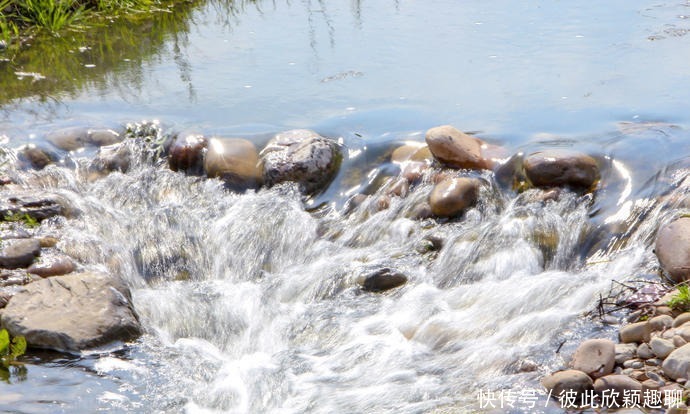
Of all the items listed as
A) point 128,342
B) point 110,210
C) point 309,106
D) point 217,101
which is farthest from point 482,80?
point 128,342

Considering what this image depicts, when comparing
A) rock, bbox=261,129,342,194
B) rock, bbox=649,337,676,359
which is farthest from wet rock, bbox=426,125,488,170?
rock, bbox=649,337,676,359

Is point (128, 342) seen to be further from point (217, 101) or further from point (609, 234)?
point (217, 101)

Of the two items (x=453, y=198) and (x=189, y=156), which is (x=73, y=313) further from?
(x=453, y=198)

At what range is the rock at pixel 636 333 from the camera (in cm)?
379

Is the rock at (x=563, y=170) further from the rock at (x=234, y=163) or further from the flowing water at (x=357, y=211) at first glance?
the rock at (x=234, y=163)

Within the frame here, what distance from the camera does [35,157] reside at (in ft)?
21.4

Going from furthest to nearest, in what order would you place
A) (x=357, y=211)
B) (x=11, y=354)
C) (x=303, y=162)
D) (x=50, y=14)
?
(x=50, y=14)
(x=303, y=162)
(x=357, y=211)
(x=11, y=354)

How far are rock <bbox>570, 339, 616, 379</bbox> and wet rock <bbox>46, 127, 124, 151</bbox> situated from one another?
14.0 feet

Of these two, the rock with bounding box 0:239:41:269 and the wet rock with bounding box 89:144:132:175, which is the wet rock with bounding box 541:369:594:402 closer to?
the rock with bounding box 0:239:41:269

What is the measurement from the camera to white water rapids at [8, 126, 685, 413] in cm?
401

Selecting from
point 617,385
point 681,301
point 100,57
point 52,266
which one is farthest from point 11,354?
point 100,57

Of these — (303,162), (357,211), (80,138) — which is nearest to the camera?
(357,211)

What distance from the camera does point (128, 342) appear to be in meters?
4.46

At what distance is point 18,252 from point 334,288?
5.96 ft
